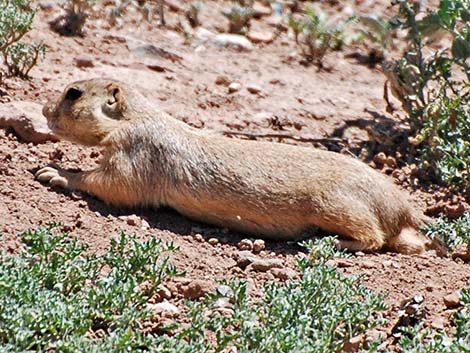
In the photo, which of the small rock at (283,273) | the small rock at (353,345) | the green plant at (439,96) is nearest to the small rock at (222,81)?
the green plant at (439,96)

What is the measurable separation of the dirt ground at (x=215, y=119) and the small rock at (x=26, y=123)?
62 mm

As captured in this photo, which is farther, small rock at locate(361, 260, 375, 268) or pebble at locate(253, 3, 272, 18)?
Answer: pebble at locate(253, 3, 272, 18)

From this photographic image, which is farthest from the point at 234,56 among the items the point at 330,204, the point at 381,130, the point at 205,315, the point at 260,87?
the point at 205,315

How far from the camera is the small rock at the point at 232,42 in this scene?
10797 mm

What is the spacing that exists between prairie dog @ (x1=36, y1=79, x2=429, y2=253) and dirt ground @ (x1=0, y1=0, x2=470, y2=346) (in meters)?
0.13

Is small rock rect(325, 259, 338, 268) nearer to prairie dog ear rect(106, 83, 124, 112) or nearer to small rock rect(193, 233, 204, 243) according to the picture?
small rock rect(193, 233, 204, 243)

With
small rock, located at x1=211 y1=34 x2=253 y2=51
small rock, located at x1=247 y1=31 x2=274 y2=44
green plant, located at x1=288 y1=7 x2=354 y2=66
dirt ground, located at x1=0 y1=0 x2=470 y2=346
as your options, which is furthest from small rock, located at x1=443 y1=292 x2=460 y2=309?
small rock, located at x1=247 y1=31 x2=274 y2=44

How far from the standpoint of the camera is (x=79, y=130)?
7.54m

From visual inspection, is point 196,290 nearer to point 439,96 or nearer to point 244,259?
point 244,259

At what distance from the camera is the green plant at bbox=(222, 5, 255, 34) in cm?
1119

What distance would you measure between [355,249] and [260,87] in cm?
303

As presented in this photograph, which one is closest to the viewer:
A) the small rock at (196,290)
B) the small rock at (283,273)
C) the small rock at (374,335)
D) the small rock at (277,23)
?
the small rock at (374,335)

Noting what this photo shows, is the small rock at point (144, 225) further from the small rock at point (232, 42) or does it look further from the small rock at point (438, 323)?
the small rock at point (232, 42)

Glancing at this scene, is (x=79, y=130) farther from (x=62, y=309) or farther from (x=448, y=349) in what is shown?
(x=448, y=349)
